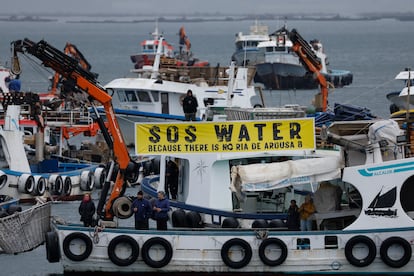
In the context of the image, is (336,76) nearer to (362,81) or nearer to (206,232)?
(362,81)

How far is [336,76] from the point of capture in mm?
98938

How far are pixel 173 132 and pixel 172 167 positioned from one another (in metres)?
1.95

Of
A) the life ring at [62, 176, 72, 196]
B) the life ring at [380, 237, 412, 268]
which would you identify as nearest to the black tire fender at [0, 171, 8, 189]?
the life ring at [62, 176, 72, 196]

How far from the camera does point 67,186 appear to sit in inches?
1569

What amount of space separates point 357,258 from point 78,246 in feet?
19.3

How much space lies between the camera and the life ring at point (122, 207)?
27703 mm

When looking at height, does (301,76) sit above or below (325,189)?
above

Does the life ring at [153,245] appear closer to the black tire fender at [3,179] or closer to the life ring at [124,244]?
the life ring at [124,244]

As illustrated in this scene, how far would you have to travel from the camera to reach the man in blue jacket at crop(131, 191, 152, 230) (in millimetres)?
26438

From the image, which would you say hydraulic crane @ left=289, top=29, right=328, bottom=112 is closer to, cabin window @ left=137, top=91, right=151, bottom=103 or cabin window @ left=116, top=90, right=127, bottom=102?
A: cabin window @ left=137, top=91, right=151, bottom=103

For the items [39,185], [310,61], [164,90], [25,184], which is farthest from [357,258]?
[164,90]

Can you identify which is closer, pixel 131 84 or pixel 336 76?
pixel 131 84

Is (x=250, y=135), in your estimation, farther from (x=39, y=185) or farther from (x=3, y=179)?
(x=39, y=185)

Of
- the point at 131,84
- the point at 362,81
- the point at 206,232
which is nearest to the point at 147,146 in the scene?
the point at 206,232
